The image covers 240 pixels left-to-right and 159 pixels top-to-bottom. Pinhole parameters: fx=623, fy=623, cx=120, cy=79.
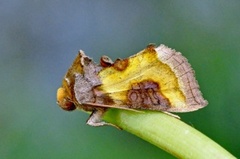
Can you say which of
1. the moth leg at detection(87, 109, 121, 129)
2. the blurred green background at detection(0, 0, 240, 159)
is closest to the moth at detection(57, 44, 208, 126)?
the moth leg at detection(87, 109, 121, 129)

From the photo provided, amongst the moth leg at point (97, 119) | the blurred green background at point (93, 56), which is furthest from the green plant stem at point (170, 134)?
the blurred green background at point (93, 56)

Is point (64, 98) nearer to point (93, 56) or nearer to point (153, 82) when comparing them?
point (153, 82)

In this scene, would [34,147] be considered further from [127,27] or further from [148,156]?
[127,27]

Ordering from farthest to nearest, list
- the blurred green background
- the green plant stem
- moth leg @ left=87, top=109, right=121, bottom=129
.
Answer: the blurred green background → moth leg @ left=87, top=109, right=121, bottom=129 → the green plant stem

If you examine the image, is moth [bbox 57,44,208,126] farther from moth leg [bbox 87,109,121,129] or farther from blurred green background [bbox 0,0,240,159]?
blurred green background [bbox 0,0,240,159]

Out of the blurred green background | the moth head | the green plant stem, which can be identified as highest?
the moth head

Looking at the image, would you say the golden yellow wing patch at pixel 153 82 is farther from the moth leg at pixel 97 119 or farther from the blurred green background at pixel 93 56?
the blurred green background at pixel 93 56
